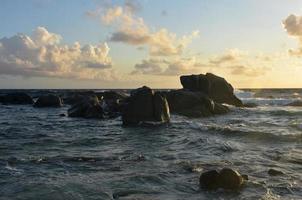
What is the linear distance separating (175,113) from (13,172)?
37.3 meters

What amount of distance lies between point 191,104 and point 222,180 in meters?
39.9

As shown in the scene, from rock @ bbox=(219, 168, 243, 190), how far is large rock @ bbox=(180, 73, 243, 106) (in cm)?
4988

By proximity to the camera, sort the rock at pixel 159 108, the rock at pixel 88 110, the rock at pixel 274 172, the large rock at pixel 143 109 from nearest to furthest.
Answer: the rock at pixel 274 172, the large rock at pixel 143 109, the rock at pixel 159 108, the rock at pixel 88 110

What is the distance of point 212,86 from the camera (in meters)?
68.9

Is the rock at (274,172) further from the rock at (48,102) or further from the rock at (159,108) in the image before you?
the rock at (48,102)

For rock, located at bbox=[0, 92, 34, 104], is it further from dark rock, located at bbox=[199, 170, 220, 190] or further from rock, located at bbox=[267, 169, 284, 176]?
dark rock, located at bbox=[199, 170, 220, 190]

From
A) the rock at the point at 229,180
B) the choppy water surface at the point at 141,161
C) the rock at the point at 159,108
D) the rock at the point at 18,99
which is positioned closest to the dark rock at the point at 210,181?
the rock at the point at 229,180

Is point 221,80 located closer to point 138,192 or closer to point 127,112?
point 127,112

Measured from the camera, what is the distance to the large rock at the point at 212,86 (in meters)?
67.1

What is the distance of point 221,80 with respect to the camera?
2741 inches

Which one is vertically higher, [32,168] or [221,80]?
[221,80]

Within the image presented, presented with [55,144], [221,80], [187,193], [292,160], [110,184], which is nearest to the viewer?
[187,193]

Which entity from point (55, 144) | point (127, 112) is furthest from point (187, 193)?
point (127, 112)

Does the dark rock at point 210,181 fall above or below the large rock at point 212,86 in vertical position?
below
